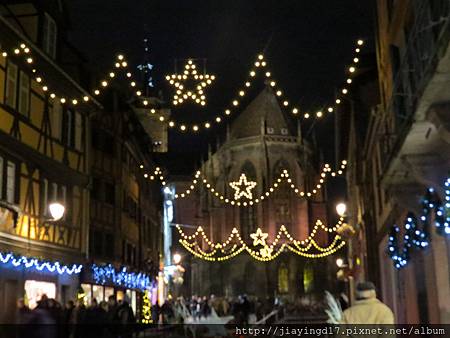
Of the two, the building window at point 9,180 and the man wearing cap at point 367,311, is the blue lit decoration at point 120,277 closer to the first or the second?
the building window at point 9,180

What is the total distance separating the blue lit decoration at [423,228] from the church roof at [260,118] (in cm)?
4985

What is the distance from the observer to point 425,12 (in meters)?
9.77

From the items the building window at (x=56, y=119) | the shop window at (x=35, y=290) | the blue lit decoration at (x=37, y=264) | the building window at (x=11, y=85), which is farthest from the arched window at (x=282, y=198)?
the building window at (x=11, y=85)

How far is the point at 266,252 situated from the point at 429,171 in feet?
166

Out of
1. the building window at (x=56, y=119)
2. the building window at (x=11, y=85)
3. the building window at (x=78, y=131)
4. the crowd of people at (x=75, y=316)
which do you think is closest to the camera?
the crowd of people at (x=75, y=316)

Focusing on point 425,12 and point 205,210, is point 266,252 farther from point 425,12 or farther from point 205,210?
point 425,12

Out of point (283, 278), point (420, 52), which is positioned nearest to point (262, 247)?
point (283, 278)

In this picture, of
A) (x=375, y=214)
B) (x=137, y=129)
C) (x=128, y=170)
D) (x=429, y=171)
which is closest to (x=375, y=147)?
(x=375, y=214)

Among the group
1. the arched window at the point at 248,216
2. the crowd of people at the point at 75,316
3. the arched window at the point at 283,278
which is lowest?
the crowd of people at the point at 75,316

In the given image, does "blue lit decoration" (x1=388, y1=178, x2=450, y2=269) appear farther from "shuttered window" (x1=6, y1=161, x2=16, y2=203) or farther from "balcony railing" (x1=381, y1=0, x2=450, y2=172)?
"shuttered window" (x1=6, y1=161, x2=16, y2=203)

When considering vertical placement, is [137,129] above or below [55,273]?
above

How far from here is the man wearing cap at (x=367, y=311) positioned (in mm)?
6664

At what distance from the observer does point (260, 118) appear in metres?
69.1

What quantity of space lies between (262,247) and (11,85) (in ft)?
150
